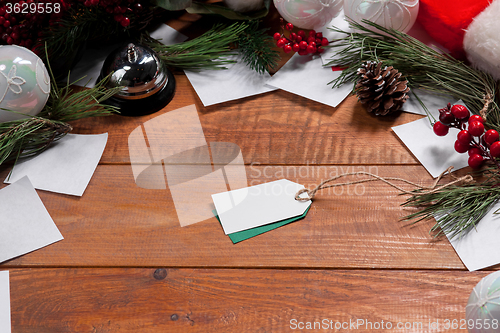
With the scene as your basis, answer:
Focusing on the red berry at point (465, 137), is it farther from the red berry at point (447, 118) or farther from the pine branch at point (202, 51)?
the pine branch at point (202, 51)

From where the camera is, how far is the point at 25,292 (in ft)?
1.54

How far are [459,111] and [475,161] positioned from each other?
0.23 feet

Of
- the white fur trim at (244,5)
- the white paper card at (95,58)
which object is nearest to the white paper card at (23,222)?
the white paper card at (95,58)

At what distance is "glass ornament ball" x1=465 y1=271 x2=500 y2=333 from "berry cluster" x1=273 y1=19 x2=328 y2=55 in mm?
451

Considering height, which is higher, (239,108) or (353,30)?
(353,30)

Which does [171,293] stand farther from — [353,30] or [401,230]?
[353,30]

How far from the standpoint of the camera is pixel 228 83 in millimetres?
664

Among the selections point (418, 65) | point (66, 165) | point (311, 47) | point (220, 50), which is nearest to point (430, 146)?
point (418, 65)

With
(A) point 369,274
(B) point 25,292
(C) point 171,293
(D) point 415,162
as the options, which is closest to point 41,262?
(B) point 25,292

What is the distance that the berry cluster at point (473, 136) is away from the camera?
51 cm

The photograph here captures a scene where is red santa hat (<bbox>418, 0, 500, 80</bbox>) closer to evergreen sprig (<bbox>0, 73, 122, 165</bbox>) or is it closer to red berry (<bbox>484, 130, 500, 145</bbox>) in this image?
red berry (<bbox>484, 130, 500, 145</bbox>)

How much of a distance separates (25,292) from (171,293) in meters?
0.18

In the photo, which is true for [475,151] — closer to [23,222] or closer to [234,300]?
[234,300]

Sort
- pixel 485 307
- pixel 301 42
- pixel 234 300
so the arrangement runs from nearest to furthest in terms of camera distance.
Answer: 1. pixel 485 307
2. pixel 234 300
3. pixel 301 42
